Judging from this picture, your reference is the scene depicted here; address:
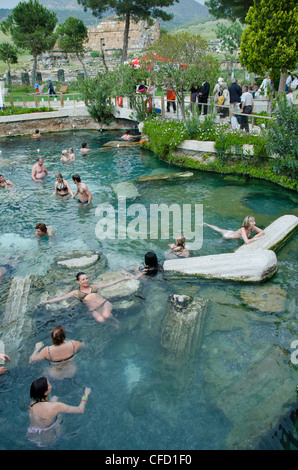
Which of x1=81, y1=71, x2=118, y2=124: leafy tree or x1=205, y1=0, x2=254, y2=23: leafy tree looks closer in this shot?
x1=81, y1=71, x2=118, y2=124: leafy tree

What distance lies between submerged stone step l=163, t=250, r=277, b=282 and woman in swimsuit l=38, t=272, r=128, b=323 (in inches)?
78.5

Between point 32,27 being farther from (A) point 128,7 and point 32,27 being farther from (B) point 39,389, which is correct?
(B) point 39,389

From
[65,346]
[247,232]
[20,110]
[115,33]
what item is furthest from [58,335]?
[115,33]

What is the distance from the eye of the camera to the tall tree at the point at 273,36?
13586mm

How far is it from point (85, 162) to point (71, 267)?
35.1ft

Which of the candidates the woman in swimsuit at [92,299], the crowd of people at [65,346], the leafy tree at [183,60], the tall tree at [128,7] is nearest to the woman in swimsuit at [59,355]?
the crowd of people at [65,346]

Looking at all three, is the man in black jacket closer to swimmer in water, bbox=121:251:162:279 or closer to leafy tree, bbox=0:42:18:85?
swimmer in water, bbox=121:251:162:279

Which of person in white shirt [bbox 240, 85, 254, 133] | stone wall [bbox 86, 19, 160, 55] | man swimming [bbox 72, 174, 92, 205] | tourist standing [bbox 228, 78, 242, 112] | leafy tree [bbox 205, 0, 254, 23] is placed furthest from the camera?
stone wall [bbox 86, 19, 160, 55]

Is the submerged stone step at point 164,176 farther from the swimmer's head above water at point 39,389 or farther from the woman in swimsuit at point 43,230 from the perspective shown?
the swimmer's head above water at point 39,389

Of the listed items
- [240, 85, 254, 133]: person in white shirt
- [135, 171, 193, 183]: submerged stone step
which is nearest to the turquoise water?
[135, 171, 193, 183]: submerged stone step

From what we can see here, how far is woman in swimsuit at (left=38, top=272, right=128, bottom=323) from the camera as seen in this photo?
307 inches

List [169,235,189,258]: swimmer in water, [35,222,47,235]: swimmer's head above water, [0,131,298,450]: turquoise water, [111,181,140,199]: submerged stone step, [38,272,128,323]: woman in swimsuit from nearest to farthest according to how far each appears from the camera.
Result: [0,131,298,450]: turquoise water < [38,272,128,323]: woman in swimsuit < [169,235,189,258]: swimmer in water < [35,222,47,235]: swimmer's head above water < [111,181,140,199]: submerged stone step

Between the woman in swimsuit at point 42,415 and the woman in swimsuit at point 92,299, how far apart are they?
2.41 meters

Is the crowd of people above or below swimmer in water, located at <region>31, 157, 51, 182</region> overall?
below
